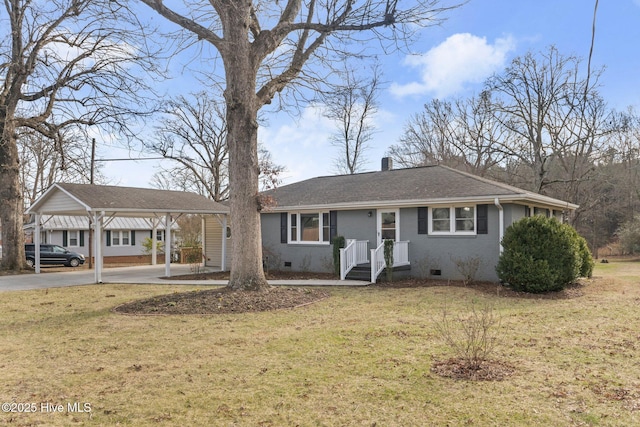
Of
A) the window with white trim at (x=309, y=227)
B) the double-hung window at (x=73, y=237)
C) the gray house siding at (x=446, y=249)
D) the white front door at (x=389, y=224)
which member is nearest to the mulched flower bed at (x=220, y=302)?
the gray house siding at (x=446, y=249)

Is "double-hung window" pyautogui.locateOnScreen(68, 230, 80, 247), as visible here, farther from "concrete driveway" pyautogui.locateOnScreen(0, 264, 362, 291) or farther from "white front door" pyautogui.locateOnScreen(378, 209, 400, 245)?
"white front door" pyautogui.locateOnScreen(378, 209, 400, 245)

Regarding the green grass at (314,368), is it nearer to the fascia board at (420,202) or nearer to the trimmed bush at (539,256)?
the trimmed bush at (539,256)

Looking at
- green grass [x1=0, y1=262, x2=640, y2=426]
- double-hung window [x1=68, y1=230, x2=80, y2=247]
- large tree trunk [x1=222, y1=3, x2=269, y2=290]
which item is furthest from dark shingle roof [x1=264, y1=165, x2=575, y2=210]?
double-hung window [x1=68, y1=230, x2=80, y2=247]

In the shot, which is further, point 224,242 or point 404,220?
point 224,242

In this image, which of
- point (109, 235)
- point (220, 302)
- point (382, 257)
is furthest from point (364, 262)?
point (109, 235)

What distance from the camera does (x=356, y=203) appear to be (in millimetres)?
14852

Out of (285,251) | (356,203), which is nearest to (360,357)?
(356,203)

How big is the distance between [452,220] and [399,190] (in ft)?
7.33

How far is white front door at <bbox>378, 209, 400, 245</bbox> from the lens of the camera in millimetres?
14634

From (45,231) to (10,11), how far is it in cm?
1623

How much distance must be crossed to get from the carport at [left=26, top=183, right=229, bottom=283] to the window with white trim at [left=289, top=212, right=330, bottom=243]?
290 cm

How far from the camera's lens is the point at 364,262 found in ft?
48.1

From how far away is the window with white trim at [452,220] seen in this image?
13336 mm

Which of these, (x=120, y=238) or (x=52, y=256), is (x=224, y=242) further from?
(x=120, y=238)
